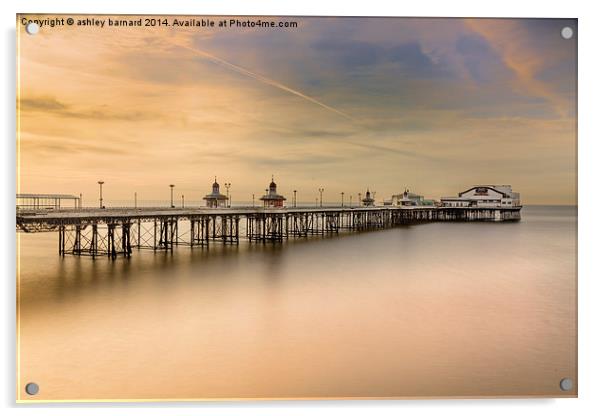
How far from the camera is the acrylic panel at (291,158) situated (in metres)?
6.21

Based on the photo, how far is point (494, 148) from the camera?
7.41 meters

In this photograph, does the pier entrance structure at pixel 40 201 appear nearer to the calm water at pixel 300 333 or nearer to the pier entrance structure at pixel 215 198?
the calm water at pixel 300 333

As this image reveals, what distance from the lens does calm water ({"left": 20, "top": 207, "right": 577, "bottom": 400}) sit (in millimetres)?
6094

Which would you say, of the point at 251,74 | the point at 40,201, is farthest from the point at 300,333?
the point at 40,201

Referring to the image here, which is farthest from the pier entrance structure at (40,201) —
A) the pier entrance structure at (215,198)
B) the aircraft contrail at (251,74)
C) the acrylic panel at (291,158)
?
the aircraft contrail at (251,74)

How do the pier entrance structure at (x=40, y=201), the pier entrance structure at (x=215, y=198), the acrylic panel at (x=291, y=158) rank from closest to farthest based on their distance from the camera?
the acrylic panel at (x=291, y=158)
the pier entrance structure at (x=40, y=201)
the pier entrance structure at (x=215, y=198)

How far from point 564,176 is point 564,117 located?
0.75 metres

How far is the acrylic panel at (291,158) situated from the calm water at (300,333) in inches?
1.3

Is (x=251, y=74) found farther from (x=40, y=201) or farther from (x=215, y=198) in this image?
(x=215, y=198)

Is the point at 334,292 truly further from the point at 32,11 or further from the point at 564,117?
the point at 32,11

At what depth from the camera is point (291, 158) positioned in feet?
25.8

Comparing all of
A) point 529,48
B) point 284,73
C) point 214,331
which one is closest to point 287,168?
point 284,73

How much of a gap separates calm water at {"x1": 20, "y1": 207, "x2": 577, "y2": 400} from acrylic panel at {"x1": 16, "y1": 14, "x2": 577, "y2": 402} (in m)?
Result: 0.03

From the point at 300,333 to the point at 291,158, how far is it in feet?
8.40
